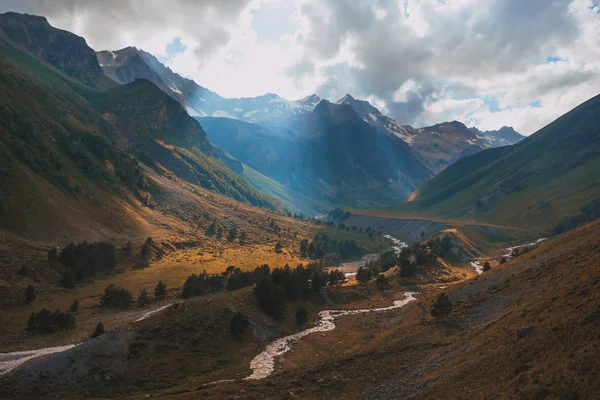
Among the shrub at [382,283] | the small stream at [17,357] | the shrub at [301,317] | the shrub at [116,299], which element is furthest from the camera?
the shrub at [382,283]

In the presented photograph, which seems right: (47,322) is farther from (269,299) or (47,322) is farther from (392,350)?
(392,350)

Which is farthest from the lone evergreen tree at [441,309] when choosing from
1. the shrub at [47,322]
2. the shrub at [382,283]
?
the shrub at [47,322]

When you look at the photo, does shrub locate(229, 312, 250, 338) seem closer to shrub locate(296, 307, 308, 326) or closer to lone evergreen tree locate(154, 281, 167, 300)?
shrub locate(296, 307, 308, 326)

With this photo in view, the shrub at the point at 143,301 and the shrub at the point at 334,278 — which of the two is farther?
the shrub at the point at 334,278

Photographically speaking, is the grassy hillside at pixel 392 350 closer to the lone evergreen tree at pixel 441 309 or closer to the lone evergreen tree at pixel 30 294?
the lone evergreen tree at pixel 441 309

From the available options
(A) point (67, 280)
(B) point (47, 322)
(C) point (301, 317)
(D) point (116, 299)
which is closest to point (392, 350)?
(C) point (301, 317)

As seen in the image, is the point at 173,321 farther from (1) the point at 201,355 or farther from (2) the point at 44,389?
(2) the point at 44,389

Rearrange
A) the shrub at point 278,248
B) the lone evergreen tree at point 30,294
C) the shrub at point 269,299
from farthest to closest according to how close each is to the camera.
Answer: the shrub at point 278,248, the lone evergreen tree at point 30,294, the shrub at point 269,299

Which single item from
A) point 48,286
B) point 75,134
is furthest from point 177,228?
point 48,286

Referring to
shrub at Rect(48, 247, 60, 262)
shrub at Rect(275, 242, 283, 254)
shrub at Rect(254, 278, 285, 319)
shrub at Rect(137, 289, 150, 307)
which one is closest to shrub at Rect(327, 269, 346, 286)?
shrub at Rect(254, 278, 285, 319)
